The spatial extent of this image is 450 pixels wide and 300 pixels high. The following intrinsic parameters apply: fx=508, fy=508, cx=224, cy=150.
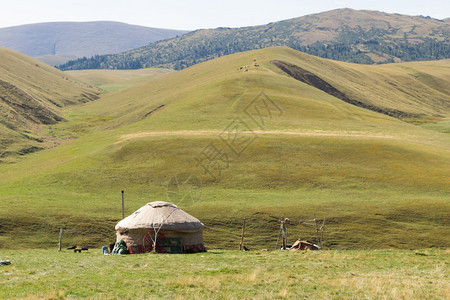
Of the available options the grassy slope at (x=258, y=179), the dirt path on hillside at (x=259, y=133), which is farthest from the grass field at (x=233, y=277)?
the dirt path on hillside at (x=259, y=133)

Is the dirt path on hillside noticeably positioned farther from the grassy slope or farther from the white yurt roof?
the white yurt roof

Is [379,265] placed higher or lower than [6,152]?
higher

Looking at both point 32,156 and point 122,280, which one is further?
point 32,156

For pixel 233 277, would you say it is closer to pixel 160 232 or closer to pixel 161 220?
pixel 160 232

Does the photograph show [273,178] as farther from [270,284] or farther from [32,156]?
[32,156]

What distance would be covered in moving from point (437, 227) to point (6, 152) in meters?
87.7

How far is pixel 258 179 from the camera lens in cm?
7388

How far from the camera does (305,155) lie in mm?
84125

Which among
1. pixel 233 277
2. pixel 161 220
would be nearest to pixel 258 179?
pixel 161 220

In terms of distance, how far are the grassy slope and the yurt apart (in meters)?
10.4

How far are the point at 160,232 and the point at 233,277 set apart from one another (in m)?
15.8

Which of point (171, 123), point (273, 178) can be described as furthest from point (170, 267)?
point (171, 123)

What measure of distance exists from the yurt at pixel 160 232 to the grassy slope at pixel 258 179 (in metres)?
10.4

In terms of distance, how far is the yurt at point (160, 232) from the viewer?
38.9 m
